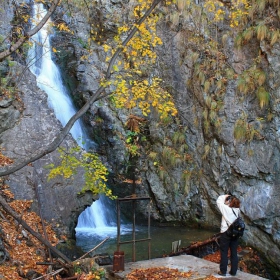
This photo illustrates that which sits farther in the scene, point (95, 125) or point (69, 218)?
point (95, 125)

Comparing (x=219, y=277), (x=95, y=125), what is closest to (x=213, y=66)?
(x=95, y=125)

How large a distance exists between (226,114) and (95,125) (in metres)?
5.48

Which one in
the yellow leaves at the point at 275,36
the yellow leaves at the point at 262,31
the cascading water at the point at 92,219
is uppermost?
the yellow leaves at the point at 262,31

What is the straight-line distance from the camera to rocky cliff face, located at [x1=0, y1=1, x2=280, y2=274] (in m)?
10.4

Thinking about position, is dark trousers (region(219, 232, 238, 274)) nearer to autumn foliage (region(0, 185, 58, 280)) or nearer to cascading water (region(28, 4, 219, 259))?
autumn foliage (region(0, 185, 58, 280))

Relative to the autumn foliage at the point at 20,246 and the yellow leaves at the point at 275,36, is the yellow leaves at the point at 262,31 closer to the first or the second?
the yellow leaves at the point at 275,36

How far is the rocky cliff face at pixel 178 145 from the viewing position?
10.4 meters

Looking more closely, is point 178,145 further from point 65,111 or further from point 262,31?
point 262,31

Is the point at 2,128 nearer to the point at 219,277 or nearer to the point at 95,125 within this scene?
the point at 95,125

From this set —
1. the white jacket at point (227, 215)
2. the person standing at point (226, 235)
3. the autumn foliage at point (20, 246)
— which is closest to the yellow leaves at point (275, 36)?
the person standing at point (226, 235)

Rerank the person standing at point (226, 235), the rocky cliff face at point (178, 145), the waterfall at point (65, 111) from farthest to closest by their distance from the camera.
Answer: the waterfall at point (65, 111) → the rocky cliff face at point (178, 145) → the person standing at point (226, 235)

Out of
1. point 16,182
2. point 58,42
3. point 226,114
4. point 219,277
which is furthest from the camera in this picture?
point 58,42

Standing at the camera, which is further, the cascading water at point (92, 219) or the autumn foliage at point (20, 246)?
the cascading water at point (92, 219)

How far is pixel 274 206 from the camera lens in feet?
34.1
